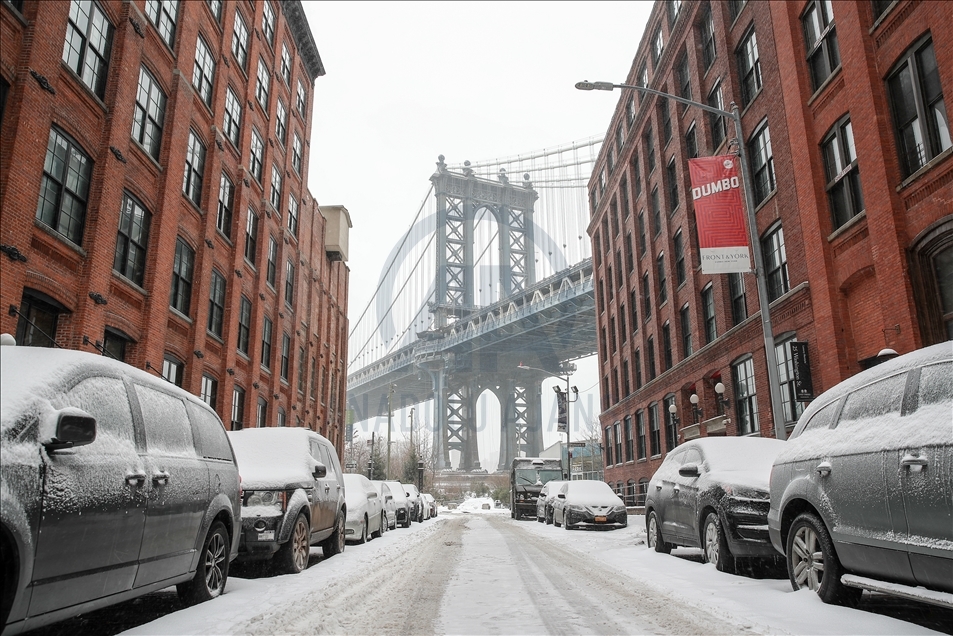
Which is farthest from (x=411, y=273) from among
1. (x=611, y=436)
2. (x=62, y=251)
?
(x=62, y=251)

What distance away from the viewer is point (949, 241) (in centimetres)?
1225

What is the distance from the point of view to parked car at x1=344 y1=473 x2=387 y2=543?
13.6 metres

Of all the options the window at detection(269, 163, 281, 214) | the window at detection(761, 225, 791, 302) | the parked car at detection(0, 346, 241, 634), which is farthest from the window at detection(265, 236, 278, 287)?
the parked car at detection(0, 346, 241, 634)

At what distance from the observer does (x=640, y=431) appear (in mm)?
35344

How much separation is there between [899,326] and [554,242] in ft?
298

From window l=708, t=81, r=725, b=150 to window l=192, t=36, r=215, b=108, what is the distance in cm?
1703

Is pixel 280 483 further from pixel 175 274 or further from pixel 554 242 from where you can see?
pixel 554 242

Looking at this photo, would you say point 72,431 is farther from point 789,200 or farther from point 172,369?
point 789,200

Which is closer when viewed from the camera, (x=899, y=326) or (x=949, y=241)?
(x=949, y=241)

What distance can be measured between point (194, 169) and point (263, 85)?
8814 millimetres

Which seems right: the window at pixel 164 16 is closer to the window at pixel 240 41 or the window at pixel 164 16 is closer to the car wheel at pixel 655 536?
the window at pixel 240 41

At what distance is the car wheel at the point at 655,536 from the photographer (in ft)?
35.9

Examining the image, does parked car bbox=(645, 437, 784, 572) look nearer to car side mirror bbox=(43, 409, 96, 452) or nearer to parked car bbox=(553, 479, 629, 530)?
car side mirror bbox=(43, 409, 96, 452)

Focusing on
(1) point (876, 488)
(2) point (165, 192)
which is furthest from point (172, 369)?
(1) point (876, 488)
